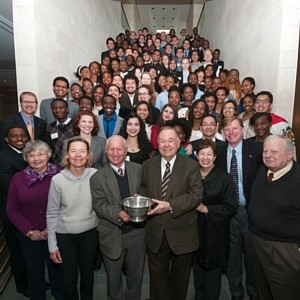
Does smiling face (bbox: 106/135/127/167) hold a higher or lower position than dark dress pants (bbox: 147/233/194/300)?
higher

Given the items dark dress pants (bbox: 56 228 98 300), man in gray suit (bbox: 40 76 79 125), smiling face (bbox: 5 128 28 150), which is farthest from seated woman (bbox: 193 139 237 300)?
man in gray suit (bbox: 40 76 79 125)

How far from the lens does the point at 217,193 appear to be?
2.69 meters

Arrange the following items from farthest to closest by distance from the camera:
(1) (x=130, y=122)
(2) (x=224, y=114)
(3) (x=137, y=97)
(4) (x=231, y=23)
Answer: (4) (x=231, y=23) < (3) (x=137, y=97) < (2) (x=224, y=114) < (1) (x=130, y=122)

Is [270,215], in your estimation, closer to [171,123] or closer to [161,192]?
[161,192]

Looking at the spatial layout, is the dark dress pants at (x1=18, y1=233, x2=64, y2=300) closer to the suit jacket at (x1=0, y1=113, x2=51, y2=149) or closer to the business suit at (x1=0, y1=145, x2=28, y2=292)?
the business suit at (x1=0, y1=145, x2=28, y2=292)

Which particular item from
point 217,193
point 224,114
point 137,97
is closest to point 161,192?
point 217,193

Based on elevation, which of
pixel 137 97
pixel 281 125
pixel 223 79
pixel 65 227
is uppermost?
pixel 223 79

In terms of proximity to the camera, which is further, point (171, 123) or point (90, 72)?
point (90, 72)

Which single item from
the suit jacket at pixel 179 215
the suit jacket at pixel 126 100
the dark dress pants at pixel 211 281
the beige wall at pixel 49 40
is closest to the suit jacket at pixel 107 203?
the suit jacket at pixel 179 215

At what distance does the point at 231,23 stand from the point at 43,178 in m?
8.84

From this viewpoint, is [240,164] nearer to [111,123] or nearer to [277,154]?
[277,154]

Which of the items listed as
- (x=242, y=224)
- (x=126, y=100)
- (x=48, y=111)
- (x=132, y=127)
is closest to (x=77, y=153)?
(x=132, y=127)

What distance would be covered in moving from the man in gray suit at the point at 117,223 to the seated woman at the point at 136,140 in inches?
26.1

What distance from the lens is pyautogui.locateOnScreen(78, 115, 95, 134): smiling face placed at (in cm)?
335
